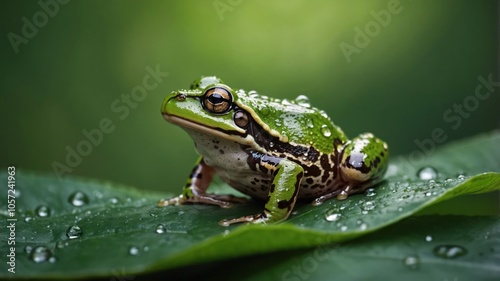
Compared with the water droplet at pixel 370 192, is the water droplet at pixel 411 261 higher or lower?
lower


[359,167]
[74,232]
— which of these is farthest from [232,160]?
[74,232]

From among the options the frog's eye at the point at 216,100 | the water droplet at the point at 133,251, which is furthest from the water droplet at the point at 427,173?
the water droplet at the point at 133,251

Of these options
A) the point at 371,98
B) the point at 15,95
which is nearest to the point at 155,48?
the point at 15,95

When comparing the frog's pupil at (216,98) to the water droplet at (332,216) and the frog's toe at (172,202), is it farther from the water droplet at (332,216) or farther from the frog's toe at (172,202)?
the water droplet at (332,216)

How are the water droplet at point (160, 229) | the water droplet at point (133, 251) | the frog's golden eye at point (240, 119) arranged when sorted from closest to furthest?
the water droplet at point (133, 251) → the water droplet at point (160, 229) → the frog's golden eye at point (240, 119)

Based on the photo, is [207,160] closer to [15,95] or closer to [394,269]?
[394,269]

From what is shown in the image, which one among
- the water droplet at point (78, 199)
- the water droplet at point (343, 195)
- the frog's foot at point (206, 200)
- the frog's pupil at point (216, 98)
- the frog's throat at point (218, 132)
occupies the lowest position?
the water droplet at point (343, 195)

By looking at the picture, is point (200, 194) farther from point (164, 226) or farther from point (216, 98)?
point (164, 226)
